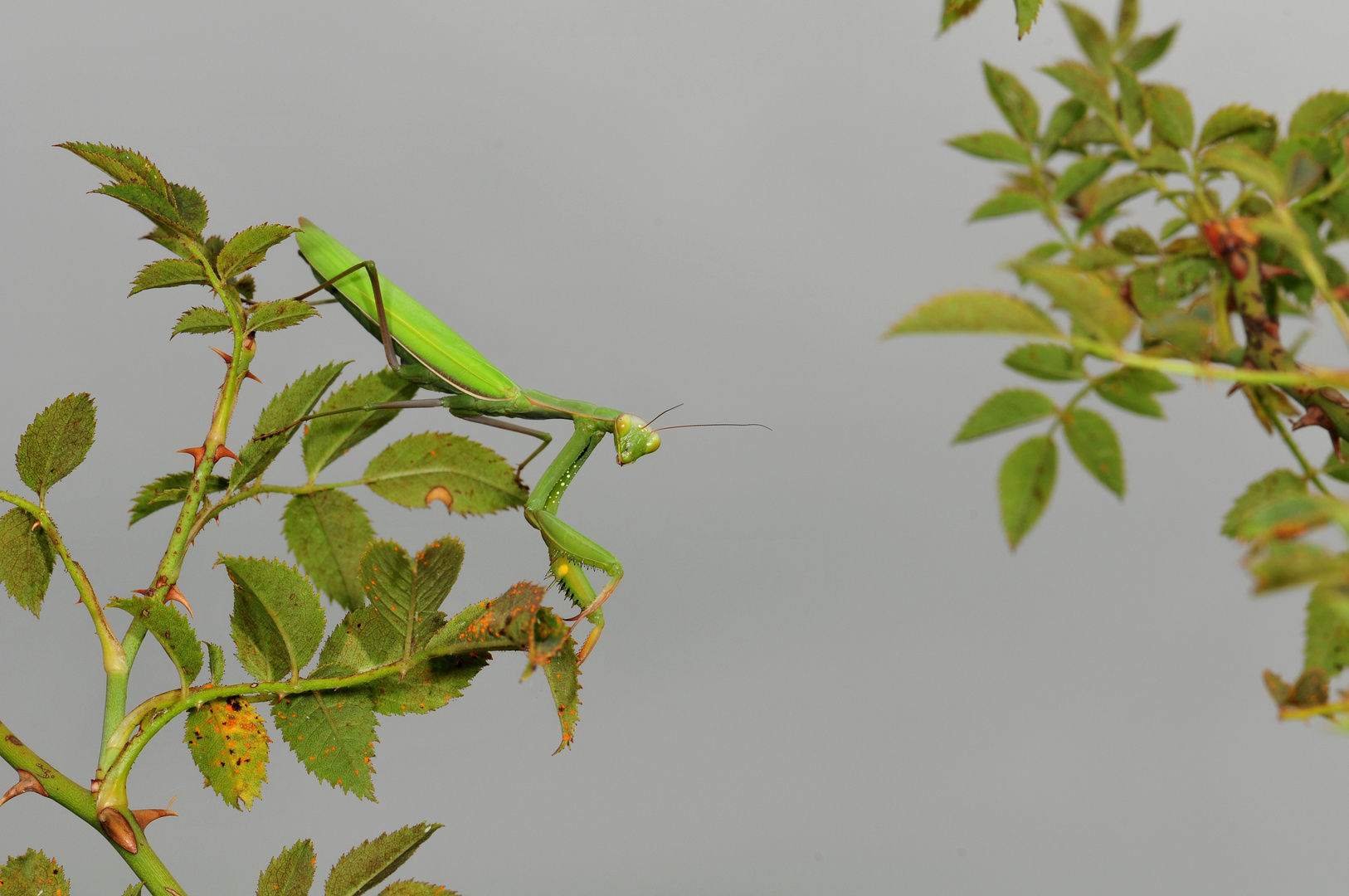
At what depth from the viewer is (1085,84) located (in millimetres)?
1336

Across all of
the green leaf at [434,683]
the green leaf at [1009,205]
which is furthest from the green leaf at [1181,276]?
the green leaf at [434,683]

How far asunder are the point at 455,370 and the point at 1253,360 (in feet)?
6.18

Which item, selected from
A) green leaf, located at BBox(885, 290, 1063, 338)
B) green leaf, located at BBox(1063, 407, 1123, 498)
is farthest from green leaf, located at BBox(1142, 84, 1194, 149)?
green leaf, located at BBox(885, 290, 1063, 338)

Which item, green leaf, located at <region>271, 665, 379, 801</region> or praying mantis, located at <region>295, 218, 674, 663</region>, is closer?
green leaf, located at <region>271, 665, 379, 801</region>

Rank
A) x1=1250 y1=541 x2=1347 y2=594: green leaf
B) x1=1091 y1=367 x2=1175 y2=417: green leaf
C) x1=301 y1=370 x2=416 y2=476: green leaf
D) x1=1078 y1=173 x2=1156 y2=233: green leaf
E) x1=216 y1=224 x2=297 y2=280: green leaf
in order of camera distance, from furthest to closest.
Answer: x1=301 y1=370 x2=416 y2=476: green leaf < x1=216 y1=224 x2=297 y2=280: green leaf < x1=1078 y1=173 x2=1156 y2=233: green leaf < x1=1091 y1=367 x2=1175 y2=417: green leaf < x1=1250 y1=541 x2=1347 y2=594: green leaf

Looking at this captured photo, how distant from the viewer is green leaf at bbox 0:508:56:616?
1.63m

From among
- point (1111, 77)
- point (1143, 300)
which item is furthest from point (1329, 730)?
point (1111, 77)

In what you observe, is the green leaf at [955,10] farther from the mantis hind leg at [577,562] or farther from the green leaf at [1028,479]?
the mantis hind leg at [577,562]

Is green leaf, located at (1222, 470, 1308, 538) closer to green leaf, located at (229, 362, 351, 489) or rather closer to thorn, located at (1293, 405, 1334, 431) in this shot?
thorn, located at (1293, 405, 1334, 431)

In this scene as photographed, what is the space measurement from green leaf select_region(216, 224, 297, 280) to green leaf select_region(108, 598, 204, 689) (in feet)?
2.10

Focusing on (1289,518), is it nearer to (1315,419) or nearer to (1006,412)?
(1006,412)

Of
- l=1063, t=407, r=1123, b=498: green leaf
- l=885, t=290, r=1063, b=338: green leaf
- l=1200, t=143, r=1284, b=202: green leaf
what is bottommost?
l=1063, t=407, r=1123, b=498: green leaf

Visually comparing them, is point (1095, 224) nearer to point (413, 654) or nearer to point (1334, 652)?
point (1334, 652)

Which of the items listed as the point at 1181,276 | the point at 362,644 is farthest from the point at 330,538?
the point at 1181,276
